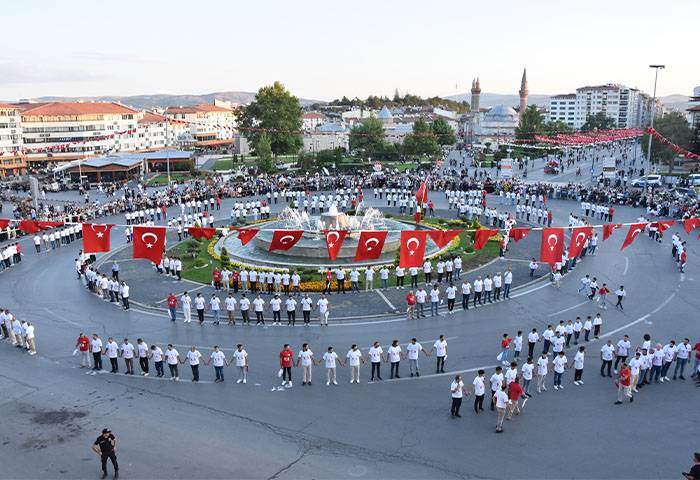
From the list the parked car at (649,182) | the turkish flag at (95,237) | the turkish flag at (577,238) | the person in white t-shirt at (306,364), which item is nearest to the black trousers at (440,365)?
the person in white t-shirt at (306,364)

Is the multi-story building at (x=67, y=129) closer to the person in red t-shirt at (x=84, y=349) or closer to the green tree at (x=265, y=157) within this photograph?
the green tree at (x=265, y=157)

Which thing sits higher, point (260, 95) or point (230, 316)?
point (260, 95)

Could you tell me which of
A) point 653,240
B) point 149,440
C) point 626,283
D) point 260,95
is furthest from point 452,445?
point 260,95

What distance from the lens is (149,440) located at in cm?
1223

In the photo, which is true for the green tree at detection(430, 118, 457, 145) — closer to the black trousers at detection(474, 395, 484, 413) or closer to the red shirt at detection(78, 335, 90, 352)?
the red shirt at detection(78, 335, 90, 352)

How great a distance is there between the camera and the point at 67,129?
8188 cm

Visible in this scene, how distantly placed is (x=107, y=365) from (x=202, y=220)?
20789mm

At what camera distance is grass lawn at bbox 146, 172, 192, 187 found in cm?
6081

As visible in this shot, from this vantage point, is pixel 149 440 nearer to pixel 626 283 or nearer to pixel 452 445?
pixel 452 445

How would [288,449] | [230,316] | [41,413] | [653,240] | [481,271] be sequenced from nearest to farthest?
1. [288,449]
2. [41,413]
3. [230,316]
4. [481,271]
5. [653,240]

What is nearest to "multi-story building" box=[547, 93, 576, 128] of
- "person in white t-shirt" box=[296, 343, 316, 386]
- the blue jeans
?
the blue jeans

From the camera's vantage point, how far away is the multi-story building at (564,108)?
17638cm

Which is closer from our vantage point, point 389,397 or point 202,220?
point 389,397

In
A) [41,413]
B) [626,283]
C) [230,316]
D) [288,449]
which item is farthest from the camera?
[626,283]
